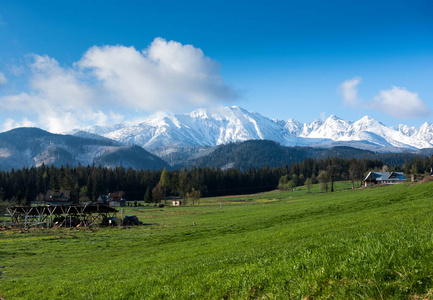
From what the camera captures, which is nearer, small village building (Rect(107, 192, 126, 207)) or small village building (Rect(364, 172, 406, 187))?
small village building (Rect(364, 172, 406, 187))

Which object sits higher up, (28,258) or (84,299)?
(84,299)

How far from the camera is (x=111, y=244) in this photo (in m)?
39.4

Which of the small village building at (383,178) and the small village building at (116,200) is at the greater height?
the small village building at (383,178)

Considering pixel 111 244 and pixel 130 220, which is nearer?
pixel 111 244

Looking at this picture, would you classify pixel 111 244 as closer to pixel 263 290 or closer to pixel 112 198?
pixel 263 290

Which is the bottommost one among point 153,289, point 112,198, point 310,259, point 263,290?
point 112,198

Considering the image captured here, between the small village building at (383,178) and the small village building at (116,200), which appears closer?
the small village building at (383,178)

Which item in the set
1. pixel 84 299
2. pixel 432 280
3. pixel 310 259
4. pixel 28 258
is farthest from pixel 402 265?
pixel 28 258

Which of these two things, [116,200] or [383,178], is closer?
[383,178]

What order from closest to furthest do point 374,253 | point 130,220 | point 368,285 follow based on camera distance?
point 368,285 → point 374,253 → point 130,220

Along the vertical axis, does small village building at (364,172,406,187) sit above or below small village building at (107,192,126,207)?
above

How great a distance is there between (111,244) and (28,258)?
1010 cm

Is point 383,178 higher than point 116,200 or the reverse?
higher

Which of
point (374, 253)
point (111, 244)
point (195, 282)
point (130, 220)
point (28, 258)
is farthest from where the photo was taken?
point (130, 220)
